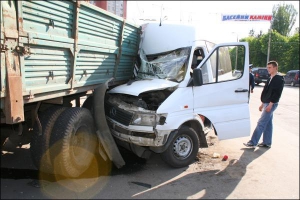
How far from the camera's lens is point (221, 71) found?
17.7 ft

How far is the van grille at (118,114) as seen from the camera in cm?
455

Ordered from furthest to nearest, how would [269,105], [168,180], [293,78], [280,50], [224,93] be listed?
[280,50]
[293,78]
[269,105]
[224,93]
[168,180]

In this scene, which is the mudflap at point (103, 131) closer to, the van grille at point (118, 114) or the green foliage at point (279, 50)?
the van grille at point (118, 114)

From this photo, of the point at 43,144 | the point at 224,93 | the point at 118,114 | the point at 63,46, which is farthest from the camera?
the point at 224,93

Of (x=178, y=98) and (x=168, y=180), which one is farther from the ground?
(x=178, y=98)

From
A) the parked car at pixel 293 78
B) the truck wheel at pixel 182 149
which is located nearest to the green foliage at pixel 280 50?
the parked car at pixel 293 78

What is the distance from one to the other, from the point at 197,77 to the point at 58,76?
221 cm

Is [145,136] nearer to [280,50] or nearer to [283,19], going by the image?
[280,50]

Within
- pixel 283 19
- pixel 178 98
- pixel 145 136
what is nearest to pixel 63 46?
pixel 145 136

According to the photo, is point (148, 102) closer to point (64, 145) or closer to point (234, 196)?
point (64, 145)

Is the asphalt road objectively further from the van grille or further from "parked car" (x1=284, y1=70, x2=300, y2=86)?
"parked car" (x1=284, y1=70, x2=300, y2=86)

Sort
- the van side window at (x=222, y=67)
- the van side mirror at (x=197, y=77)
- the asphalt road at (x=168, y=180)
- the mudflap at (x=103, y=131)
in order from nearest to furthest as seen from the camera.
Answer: the asphalt road at (x=168, y=180) → the mudflap at (x=103, y=131) → the van side mirror at (x=197, y=77) → the van side window at (x=222, y=67)

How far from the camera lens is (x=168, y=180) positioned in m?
4.41

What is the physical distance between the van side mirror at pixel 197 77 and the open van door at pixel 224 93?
0.50ft
